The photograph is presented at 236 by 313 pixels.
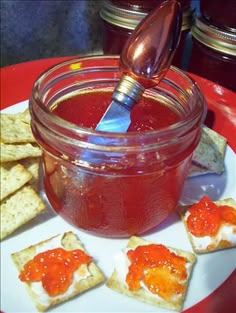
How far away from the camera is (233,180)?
1259mm

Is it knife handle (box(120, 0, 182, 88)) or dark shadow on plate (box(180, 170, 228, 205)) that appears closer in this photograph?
knife handle (box(120, 0, 182, 88))

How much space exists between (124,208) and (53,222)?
205 mm

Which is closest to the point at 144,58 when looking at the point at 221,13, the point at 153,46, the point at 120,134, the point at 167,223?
the point at 153,46

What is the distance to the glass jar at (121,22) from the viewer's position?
1523mm

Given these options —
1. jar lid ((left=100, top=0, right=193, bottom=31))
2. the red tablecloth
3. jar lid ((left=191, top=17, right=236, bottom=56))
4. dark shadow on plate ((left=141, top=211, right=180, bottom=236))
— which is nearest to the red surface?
the red tablecloth

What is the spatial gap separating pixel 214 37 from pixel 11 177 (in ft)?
2.56

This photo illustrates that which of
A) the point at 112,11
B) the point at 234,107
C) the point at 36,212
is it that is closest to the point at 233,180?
the point at 234,107

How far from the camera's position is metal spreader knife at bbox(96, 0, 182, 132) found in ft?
3.18

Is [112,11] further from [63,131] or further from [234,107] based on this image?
[63,131]

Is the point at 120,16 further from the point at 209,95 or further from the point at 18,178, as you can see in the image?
Answer: the point at 18,178

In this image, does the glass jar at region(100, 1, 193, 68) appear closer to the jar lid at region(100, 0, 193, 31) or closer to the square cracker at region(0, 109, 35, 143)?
the jar lid at region(100, 0, 193, 31)

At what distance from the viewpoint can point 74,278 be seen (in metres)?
0.96

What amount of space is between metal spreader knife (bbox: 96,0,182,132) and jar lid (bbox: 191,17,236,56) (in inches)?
19.5

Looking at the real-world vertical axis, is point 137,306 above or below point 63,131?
below
